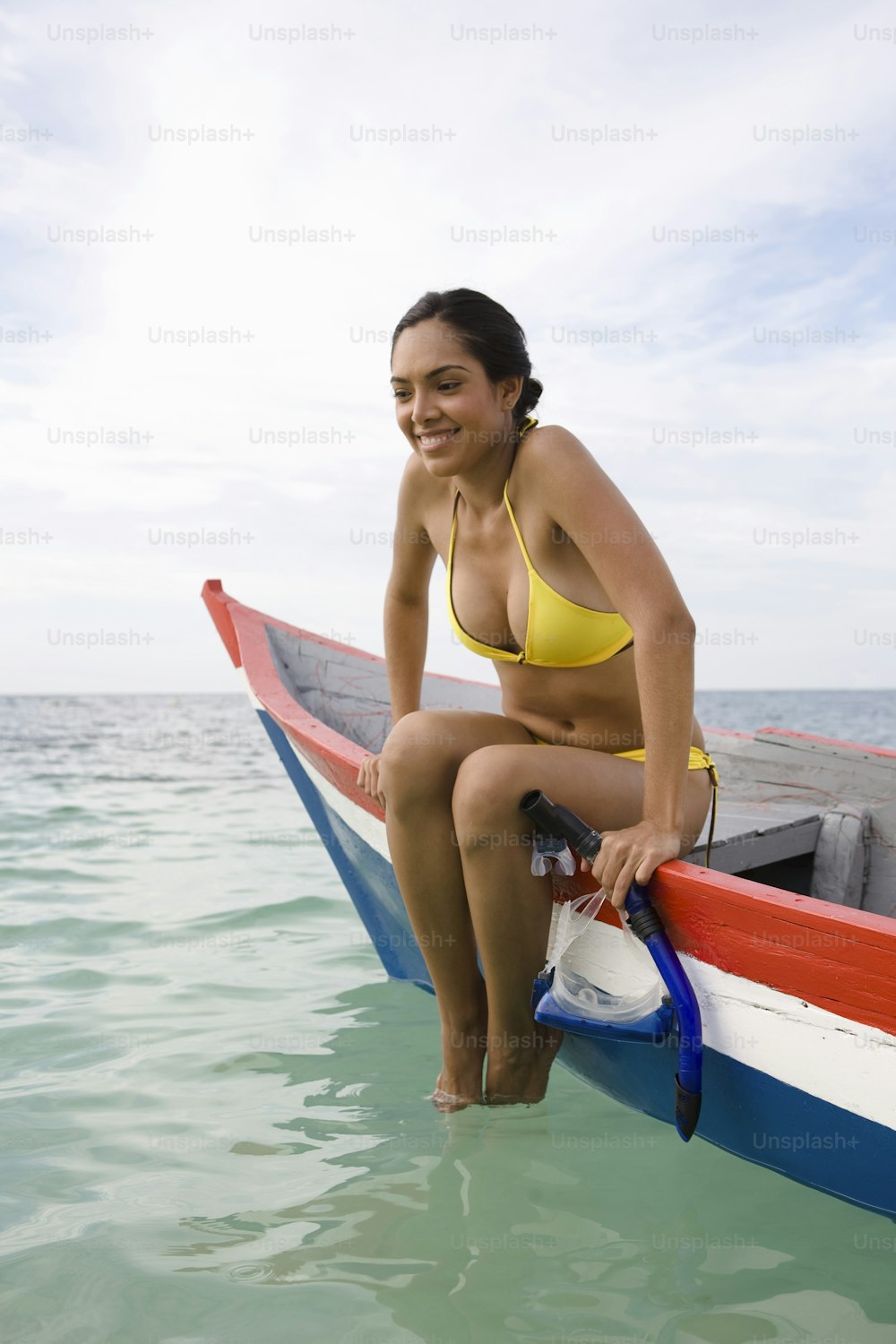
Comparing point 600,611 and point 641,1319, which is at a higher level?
point 600,611

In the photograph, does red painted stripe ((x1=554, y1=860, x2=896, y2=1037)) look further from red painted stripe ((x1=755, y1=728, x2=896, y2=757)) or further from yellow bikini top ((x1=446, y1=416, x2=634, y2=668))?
red painted stripe ((x1=755, y1=728, x2=896, y2=757))

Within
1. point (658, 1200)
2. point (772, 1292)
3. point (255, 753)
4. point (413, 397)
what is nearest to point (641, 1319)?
point (772, 1292)

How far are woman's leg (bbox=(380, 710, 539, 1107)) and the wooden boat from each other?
0.25 m

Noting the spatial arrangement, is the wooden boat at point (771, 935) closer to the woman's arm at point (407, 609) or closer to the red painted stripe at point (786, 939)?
the red painted stripe at point (786, 939)

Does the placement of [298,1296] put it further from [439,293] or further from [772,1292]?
[439,293]

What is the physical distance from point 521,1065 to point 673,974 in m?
0.58

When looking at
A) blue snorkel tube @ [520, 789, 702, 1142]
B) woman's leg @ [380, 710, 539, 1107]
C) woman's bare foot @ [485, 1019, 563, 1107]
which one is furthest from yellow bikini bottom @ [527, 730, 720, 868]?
woman's bare foot @ [485, 1019, 563, 1107]

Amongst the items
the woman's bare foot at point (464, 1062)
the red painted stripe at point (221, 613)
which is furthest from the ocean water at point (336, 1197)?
the red painted stripe at point (221, 613)

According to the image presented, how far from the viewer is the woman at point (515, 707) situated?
6.64 ft

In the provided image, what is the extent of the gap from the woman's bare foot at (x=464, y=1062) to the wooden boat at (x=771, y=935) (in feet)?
0.75

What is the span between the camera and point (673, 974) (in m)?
1.99

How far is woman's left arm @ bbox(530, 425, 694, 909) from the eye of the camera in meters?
1.98

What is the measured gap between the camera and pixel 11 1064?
3.13 metres

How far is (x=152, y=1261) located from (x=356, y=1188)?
0.46 m
